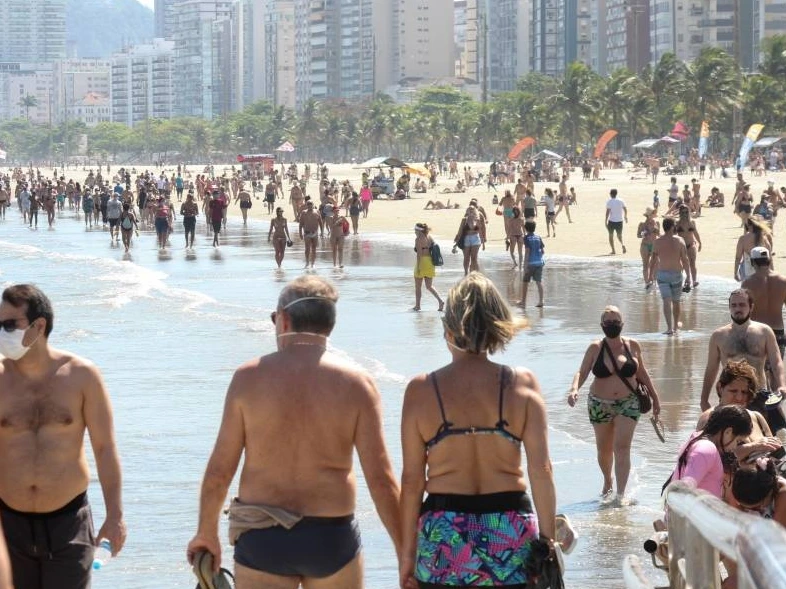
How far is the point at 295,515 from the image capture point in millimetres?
4387

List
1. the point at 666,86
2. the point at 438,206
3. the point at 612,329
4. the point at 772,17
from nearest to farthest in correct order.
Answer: the point at 612,329 → the point at 438,206 → the point at 666,86 → the point at 772,17

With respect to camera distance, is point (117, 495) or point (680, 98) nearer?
point (117, 495)

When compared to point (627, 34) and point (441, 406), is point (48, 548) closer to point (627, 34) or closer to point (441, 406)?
point (441, 406)

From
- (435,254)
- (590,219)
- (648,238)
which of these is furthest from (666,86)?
(435,254)

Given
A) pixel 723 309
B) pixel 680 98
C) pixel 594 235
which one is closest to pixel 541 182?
pixel 680 98

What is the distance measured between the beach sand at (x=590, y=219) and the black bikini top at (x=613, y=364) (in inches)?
725

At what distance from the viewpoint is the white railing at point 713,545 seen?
231 cm

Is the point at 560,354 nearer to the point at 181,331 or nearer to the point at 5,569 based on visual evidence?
the point at 181,331

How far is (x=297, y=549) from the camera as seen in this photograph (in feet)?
14.3

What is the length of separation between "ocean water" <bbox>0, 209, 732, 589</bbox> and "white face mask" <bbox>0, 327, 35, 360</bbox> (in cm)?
342

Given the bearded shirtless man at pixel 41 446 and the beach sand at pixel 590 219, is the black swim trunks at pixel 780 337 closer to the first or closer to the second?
the bearded shirtless man at pixel 41 446

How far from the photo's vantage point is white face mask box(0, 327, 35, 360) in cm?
487

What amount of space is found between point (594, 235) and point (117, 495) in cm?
3589

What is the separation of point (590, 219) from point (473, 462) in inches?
1707
